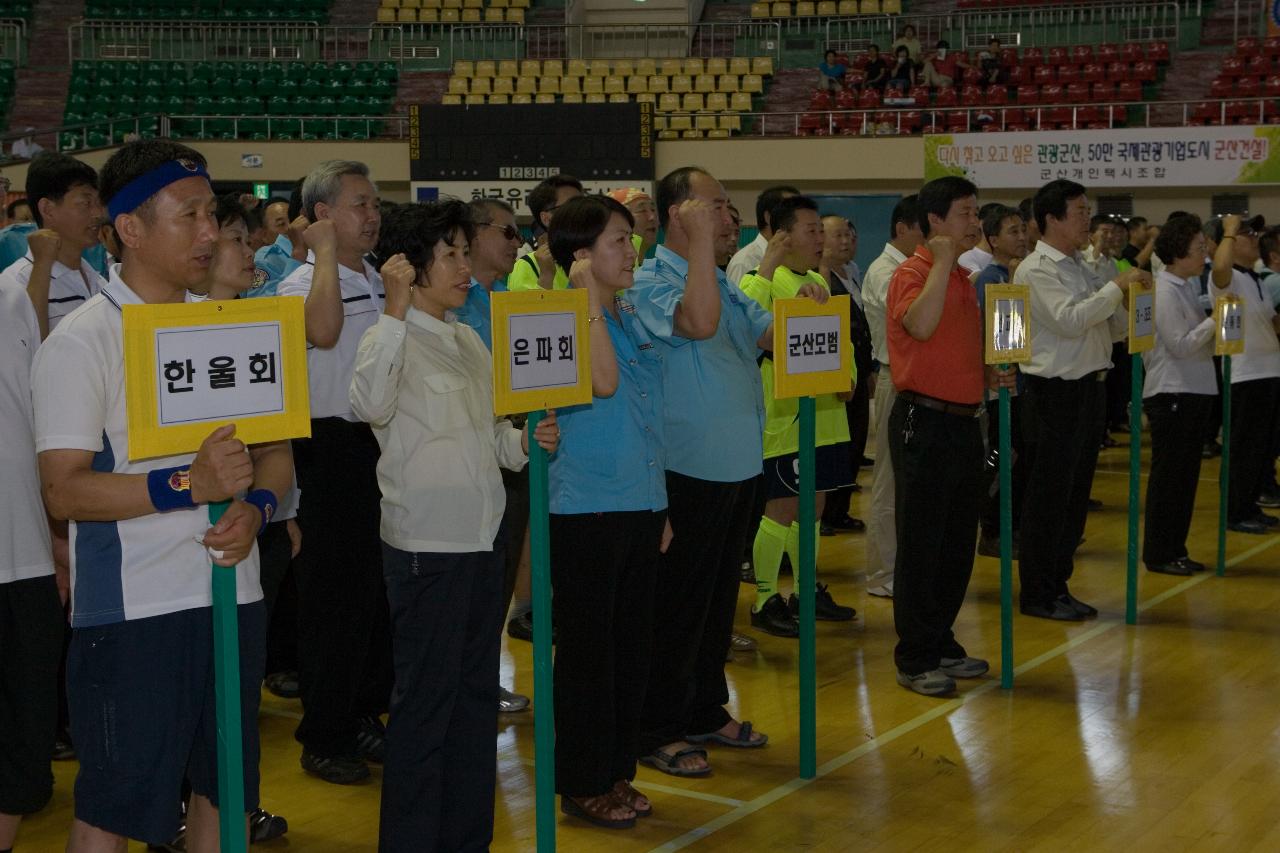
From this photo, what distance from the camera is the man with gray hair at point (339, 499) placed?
3.80 meters

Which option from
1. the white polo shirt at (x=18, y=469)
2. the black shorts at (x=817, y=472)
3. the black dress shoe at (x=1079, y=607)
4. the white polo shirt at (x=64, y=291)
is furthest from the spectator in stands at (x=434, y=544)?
the black dress shoe at (x=1079, y=607)

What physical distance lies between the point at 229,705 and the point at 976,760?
8.51 ft

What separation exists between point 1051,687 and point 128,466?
356 centimetres

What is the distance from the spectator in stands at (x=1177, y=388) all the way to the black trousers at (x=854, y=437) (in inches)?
54.9

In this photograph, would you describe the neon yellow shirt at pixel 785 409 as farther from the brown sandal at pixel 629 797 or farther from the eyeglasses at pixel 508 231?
the brown sandal at pixel 629 797

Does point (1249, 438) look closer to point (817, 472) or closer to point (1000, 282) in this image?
point (1000, 282)

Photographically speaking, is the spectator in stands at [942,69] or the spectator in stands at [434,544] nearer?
the spectator in stands at [434,544]

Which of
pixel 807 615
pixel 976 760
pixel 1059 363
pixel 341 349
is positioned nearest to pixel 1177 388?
pixel 1059 363

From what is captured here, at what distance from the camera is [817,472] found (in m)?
5.69

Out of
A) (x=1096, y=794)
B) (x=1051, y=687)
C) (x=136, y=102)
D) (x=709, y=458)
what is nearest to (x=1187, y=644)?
(x=1051, y=687)

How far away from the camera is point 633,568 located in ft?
11.6

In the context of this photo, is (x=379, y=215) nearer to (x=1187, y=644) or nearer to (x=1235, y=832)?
(x=1235, y=832)

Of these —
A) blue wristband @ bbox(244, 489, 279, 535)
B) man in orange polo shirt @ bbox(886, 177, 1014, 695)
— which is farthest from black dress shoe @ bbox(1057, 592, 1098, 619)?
blue wristband @ bbox(244, 489, 279, 535)

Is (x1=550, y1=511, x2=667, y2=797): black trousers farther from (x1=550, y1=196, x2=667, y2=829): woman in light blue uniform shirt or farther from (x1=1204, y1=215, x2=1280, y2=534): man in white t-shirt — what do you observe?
(x1=1204, y1=215, x2=1280, y2=534): man in white t-shirt
